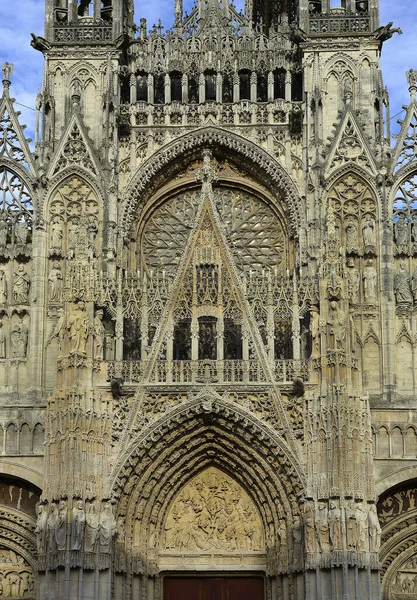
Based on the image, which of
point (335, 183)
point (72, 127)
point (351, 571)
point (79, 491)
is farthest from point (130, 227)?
point (351, 571)

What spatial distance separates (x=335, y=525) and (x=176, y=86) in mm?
10489

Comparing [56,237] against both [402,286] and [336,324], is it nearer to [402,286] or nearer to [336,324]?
[336,324]

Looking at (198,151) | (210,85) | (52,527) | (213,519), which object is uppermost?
(210,85)

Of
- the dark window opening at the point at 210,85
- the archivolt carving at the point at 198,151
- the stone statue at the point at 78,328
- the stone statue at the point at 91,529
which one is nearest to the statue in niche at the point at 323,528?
the stone statue at the point at 91,529

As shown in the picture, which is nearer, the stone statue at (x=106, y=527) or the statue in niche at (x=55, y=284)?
the stone statue at (x=106, y=527)

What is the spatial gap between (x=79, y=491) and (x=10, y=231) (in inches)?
243

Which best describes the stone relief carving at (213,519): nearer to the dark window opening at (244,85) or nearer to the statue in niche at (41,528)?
the statue in niche at (41,528)

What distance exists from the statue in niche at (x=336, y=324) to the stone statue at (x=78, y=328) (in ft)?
14.8

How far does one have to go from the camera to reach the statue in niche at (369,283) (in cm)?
2283

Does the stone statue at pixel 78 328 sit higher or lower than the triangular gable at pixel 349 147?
lower

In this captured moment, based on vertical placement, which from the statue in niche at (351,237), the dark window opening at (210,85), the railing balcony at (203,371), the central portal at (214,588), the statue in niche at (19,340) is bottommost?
the central portal at (214,588)

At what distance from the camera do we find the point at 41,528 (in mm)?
20391

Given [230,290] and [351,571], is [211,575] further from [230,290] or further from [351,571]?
[230,290]

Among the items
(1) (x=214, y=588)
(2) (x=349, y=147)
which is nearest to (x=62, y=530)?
(1) (x=214, y=588)
